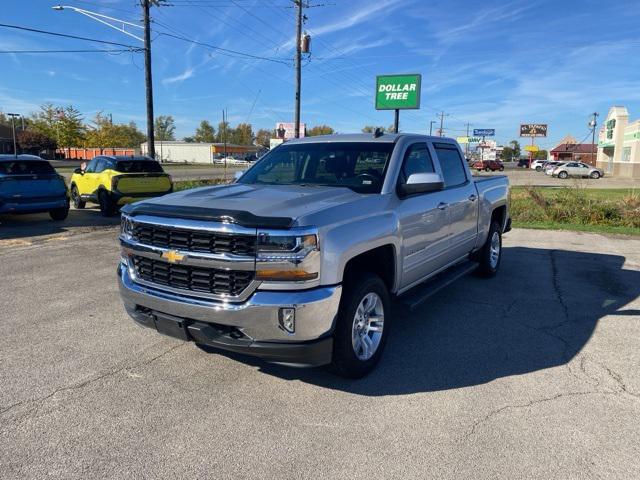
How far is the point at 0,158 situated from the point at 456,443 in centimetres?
1191

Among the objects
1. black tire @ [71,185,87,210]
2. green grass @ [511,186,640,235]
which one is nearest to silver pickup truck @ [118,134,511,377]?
green grass @ [511,186,640,235]

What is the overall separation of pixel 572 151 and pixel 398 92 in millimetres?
88877

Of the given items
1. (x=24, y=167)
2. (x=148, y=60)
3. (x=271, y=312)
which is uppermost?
(x=148, y=60)

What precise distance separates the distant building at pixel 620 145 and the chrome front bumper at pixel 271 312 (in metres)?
51.2

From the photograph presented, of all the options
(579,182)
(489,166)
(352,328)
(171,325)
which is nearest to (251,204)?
(171,325)

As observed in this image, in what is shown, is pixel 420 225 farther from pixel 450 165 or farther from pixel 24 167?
pixel 24 167

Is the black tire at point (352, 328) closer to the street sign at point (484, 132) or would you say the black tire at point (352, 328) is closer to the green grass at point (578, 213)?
the green grass at point (578, 213)

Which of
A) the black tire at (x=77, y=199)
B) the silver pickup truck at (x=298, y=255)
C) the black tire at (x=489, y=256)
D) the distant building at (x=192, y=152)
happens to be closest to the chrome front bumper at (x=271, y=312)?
the silver pickup truck at (x=298, y=255)

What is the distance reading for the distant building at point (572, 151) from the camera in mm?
102688

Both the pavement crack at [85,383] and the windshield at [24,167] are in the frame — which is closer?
the pavement crack at [85,383]

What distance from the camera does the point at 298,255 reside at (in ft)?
10.6

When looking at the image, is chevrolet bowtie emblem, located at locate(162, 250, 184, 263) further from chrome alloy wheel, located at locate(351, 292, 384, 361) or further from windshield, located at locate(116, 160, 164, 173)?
windshield, located at locate(116, 160, 164, 173)

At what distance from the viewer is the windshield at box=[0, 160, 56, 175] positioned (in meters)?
11.2

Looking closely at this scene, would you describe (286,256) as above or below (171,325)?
above
